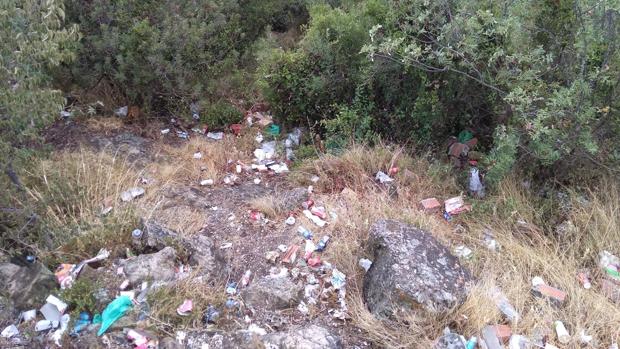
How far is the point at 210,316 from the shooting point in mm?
2996

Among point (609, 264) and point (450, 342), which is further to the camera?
point (609, 264)

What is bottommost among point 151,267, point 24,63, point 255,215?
point 255,215

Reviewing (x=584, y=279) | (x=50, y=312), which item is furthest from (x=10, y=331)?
(x=584, y=279)

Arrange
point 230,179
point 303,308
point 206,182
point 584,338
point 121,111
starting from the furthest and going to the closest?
point 121,111 → point 230,179 → point 206,182 → point 303,308 → point 584,338

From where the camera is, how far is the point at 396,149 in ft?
14.6

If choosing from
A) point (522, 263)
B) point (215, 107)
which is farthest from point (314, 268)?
point (215, 107)

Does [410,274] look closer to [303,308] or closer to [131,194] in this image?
[303,308]

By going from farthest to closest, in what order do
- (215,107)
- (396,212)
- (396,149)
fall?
(215,107), (396,149), (396,212)

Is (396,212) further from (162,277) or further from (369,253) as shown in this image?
(162,277)

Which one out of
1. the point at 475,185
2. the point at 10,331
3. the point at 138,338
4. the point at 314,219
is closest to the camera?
the point at 138,338

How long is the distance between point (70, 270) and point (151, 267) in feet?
1.65

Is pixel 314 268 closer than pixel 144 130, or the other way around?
pixel 314 268

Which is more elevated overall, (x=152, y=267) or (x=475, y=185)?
(x=152, y=267)

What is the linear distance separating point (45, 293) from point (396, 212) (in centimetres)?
228
